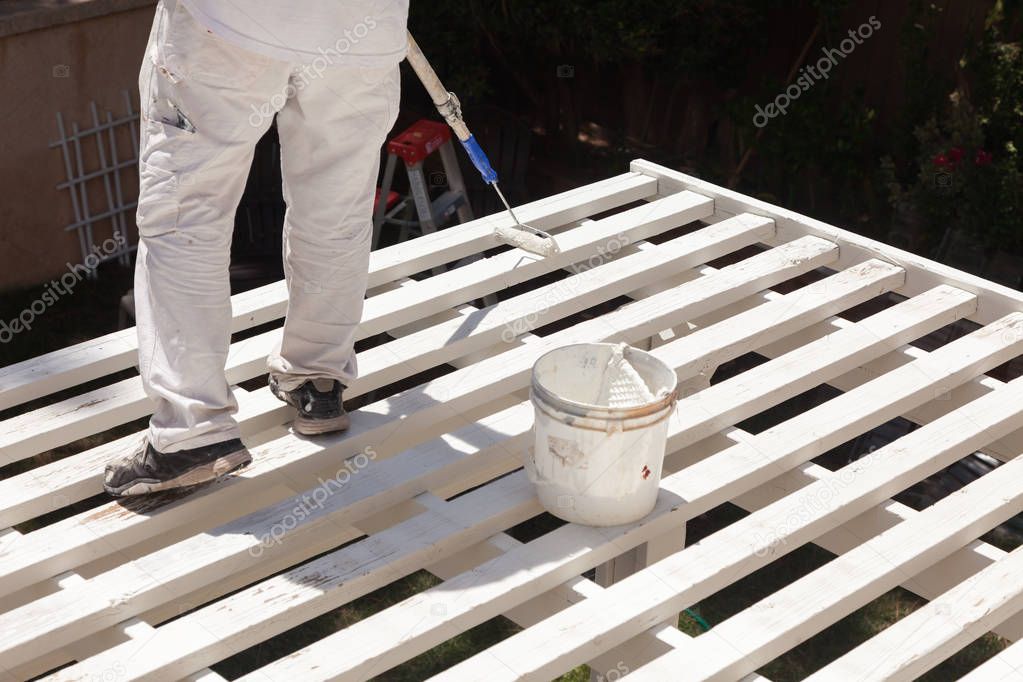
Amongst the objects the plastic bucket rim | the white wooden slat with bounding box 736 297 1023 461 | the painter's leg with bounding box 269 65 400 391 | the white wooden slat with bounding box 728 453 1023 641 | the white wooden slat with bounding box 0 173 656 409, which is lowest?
the white wooden slat with bounding box 728 453 1023 641

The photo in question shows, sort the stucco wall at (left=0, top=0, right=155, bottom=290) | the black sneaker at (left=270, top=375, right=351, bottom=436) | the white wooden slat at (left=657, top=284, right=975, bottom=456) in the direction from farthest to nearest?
the stucco wall at (left=0, top=0, right=155, bottom=290) → the white wooden slat at (left=657, top=284, right=975, bottom=456) → the black sneaker at (left=270, top=375, right=351, bottom=436)

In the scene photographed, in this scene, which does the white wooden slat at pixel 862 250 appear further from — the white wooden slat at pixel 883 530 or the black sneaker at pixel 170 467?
the black sneaker at pixel 170 467

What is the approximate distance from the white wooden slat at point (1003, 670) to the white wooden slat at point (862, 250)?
100 cm

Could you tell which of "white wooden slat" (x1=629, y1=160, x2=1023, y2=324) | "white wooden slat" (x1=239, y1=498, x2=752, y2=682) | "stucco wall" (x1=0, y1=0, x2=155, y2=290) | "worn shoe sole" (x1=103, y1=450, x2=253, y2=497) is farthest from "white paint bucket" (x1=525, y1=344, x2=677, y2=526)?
"stucco wall" (x1=0, y1=0, x2=155, y2=290)

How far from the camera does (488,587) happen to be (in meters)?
1.70

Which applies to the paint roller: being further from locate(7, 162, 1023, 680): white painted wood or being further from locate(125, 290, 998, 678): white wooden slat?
locate(125, 290, 998, 678): white wooden slat

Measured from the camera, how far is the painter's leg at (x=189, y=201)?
1.70 metres

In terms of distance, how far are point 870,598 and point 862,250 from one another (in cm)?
111

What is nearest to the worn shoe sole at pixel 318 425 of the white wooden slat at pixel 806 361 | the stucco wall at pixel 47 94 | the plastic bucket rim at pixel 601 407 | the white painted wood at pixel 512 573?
the white painted wood at pixel 512 573

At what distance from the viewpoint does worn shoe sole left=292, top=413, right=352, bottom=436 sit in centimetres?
201

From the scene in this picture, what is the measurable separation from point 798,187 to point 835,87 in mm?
390

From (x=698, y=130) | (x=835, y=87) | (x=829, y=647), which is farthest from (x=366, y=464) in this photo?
(x=698, y=130)

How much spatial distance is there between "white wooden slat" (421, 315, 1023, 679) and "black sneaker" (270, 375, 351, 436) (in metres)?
0.42

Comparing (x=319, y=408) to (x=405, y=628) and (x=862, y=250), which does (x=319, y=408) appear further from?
(x=862, y=250)
